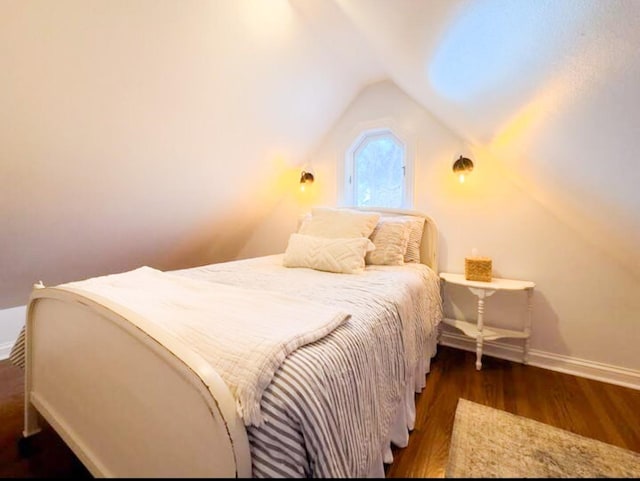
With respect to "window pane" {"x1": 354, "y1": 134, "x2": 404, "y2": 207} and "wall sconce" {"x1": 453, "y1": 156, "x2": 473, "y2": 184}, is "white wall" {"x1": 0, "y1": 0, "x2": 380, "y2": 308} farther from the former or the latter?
"wall sconce" {"x1": 453, "y1": 156, "x2": 473, "y2": 184}

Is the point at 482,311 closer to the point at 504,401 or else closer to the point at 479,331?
the point at 479,331

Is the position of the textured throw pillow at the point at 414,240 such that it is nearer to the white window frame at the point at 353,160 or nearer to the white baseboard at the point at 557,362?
the white window frame at the point at 353,160

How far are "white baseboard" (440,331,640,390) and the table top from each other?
532 mm

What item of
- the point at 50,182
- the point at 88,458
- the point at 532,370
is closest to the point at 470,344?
the point at 532,370

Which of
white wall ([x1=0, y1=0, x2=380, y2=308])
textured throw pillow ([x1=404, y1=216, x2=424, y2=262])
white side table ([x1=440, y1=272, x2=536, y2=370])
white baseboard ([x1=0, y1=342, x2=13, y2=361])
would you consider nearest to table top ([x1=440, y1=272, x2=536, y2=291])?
white side table ([x1=440, y1=272, x2=536, y2=370])

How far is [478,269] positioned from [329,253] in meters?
1.12

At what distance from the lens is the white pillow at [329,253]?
2.02m

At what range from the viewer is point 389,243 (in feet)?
7.47

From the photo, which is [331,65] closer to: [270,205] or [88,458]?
[270,205]

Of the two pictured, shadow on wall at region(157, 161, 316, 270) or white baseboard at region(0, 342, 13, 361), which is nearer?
white baseboard at region(0, 342, 13, 361)

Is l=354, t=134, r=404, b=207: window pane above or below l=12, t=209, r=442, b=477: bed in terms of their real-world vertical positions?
above

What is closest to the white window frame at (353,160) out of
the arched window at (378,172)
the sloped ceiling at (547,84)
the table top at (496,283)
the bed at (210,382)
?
the arched window at (378,172)

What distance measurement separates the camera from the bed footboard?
0.64 meters

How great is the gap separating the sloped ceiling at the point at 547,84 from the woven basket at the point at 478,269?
58 cm
